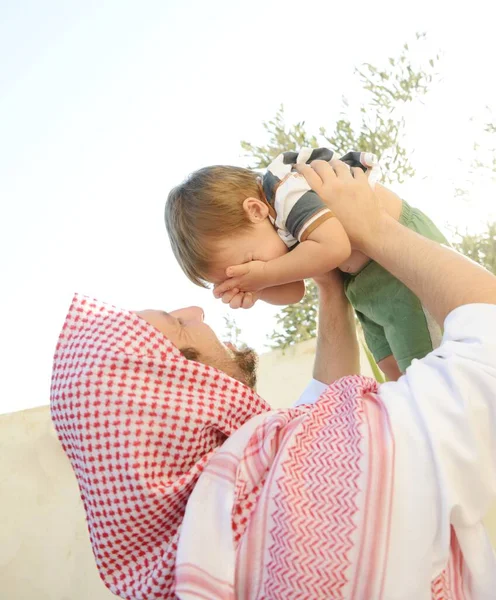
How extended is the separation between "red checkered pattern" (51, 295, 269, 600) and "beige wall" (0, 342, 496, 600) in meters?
3.43

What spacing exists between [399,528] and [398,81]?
470cm

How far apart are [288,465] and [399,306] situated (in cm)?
97

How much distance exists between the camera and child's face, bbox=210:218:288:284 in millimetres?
2184

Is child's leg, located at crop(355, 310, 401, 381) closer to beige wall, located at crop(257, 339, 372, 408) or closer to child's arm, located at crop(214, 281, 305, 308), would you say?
child's arm, located at crop(214, 281, 305, 308)

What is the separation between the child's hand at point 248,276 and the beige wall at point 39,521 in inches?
131

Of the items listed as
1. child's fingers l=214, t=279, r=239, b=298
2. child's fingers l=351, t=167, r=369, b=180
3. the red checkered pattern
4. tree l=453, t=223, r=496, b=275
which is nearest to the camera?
the red checkered pattern

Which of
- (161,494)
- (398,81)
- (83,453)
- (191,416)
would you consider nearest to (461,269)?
(191,416)

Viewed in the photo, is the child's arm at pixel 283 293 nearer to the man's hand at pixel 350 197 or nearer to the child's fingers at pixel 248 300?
the child's fingers at pixel 248 300

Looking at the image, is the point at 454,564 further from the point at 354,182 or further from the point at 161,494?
the point at 354,182

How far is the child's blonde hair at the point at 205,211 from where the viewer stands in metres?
2.18

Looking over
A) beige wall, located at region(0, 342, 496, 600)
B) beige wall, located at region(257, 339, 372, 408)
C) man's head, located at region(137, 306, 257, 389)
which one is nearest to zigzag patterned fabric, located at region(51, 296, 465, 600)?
man's head, located at region(137, 306, 257, 389)

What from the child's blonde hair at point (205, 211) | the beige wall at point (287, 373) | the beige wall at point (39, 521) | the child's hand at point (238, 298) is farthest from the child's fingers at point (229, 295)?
the beige wall at point (287, 373)

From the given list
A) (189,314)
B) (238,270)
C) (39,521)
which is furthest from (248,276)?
(39,521)

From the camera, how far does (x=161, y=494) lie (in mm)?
1465
